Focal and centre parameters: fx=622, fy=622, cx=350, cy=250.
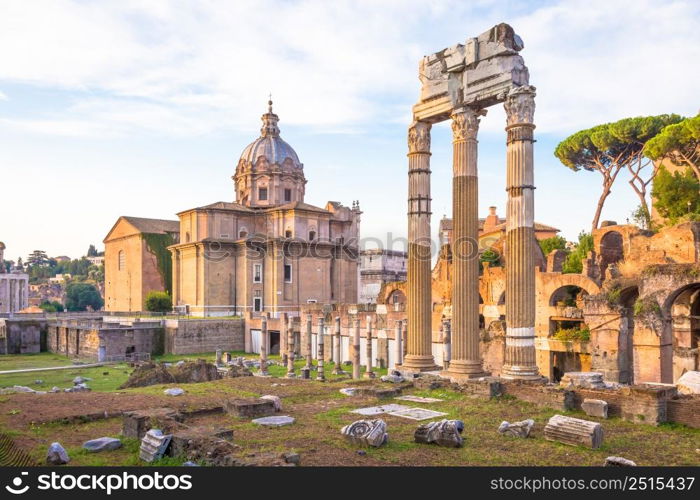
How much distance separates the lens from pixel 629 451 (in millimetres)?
7285

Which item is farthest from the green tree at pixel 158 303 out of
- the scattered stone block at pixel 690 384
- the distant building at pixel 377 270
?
the scattered stone block at pixel 690 384

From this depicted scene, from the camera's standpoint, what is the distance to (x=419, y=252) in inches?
528

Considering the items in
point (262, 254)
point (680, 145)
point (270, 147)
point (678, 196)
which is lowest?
point (262, 254)

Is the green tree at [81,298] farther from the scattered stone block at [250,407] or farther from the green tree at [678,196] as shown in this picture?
the scattered stone block at [250,407]

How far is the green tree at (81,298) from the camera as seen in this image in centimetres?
7669

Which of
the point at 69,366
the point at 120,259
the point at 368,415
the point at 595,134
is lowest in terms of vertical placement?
the point at 69,366

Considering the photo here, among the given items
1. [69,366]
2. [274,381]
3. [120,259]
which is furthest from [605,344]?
[120,259]

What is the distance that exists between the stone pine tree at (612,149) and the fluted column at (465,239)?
979 inches

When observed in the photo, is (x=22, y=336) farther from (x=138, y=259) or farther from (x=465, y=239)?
(x=465, y=239)

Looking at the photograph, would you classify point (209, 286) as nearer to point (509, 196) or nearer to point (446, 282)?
point (446, 282)

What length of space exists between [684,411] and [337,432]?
189 inches

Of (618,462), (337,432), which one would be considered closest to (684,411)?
(618,462)

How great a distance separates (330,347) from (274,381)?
16.8 meters

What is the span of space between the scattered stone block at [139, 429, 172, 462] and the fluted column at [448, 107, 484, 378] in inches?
256
